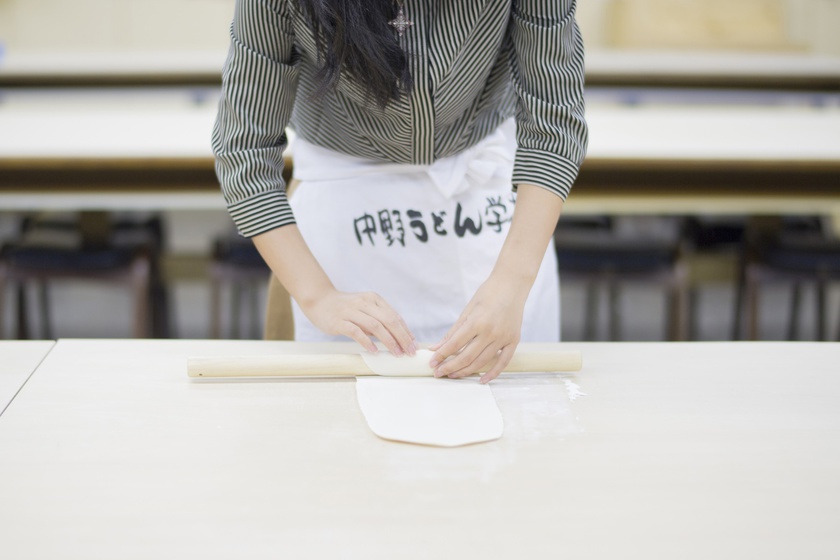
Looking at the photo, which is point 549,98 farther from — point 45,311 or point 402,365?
point 45,311

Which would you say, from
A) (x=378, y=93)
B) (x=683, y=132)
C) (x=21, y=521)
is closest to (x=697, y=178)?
(x=683, y=132)


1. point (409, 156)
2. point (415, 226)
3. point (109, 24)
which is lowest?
point (415, 226)

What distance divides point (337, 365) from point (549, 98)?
1.38 feet

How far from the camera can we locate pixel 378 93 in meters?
0.98

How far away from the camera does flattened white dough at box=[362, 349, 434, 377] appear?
3.04 ft

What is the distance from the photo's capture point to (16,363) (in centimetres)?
97

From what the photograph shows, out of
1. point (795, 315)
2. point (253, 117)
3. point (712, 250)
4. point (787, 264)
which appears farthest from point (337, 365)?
point (795, 315)

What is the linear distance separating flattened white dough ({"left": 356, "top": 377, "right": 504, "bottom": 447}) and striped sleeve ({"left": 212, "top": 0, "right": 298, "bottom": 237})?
0.83ft

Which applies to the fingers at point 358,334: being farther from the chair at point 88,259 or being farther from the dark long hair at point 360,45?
the chair at point 88,259

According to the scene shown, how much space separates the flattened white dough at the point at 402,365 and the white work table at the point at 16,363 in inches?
15.3

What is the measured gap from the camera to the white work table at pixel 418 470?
0.62 meters

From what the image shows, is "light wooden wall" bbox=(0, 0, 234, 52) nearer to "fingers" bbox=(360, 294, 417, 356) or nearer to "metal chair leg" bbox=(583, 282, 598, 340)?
"metal chair leg" bbox=(583, 282, 598, 340)

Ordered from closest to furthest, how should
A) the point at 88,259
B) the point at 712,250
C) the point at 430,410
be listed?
the point at 430,410 → the point at 88,259 → the point at 712,250

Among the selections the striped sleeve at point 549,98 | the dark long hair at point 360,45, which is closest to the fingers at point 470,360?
the striped sleeve at point 549,98
